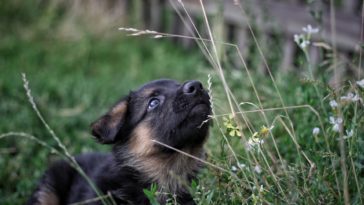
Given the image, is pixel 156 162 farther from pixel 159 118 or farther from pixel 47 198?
pixel 47 198

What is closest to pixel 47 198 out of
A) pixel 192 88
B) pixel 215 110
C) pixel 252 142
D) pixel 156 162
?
pixel 156 162

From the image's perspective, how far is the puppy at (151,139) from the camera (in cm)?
392

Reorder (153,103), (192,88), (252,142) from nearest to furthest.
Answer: (252,142)
(192,88)
(153,103)

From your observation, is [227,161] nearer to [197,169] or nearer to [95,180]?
[197,169]

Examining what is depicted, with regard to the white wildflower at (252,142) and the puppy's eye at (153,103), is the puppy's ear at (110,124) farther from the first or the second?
the white wildflower at (252,142)

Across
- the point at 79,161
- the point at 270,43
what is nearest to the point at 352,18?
the point at 270,43

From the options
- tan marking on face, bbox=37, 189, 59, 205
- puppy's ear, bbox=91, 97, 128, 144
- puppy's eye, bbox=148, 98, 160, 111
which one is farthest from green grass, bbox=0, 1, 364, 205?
puppy's ear, bbox=91, 97, 128, 144

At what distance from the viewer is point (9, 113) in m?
6.91

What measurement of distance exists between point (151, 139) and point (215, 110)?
3.08 ft

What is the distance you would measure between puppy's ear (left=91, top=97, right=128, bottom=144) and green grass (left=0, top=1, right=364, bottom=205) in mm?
663

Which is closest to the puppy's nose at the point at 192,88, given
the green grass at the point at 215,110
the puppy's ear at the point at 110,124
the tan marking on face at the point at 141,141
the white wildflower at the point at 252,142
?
the green grass at the point at 215,110

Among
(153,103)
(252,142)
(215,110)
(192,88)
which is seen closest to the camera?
(252,142)

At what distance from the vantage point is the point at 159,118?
4.09 meters

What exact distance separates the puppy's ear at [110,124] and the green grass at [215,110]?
663mm
